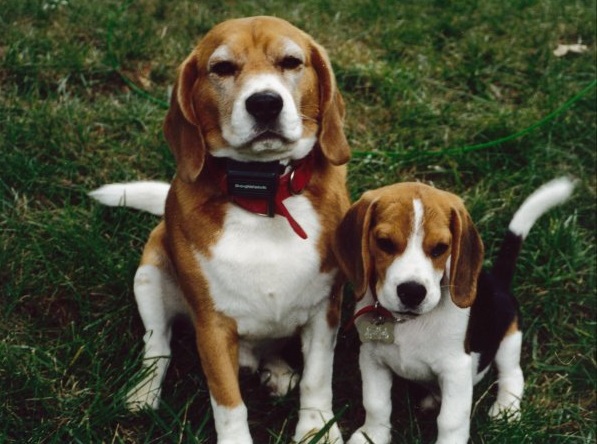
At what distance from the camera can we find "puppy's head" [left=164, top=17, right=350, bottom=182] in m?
3.36

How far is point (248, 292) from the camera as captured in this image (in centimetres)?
358

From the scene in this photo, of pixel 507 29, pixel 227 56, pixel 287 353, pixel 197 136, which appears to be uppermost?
pixel 227 56

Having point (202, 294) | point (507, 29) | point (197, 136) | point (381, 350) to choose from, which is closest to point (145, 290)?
point (202, 294)

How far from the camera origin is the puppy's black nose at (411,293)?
128 inches

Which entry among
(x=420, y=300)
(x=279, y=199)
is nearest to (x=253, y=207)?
(x=279, y=199)

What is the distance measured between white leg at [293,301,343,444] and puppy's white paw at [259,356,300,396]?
209mm

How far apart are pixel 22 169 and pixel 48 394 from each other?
5.26ft

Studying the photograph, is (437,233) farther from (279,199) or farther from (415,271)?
(279,199)

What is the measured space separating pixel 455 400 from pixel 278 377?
0.89 metres

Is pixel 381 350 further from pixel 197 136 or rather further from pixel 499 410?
pixel 197 136

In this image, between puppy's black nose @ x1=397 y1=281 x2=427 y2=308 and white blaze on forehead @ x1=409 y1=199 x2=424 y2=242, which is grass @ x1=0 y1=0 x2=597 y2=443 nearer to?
puppy's black nose @ x1=397 y1=281 x2=427 y2=308

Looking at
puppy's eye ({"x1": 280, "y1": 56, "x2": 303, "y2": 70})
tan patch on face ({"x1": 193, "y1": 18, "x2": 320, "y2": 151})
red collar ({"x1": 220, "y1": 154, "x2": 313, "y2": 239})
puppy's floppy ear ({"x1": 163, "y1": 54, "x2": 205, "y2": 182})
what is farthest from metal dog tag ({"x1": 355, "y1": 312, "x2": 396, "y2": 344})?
puppy's eye ({"x1": 280, "y1": 56, "x2": 303, "y2": 70})

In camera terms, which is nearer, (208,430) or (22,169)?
(208,430)

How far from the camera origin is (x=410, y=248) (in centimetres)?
333
